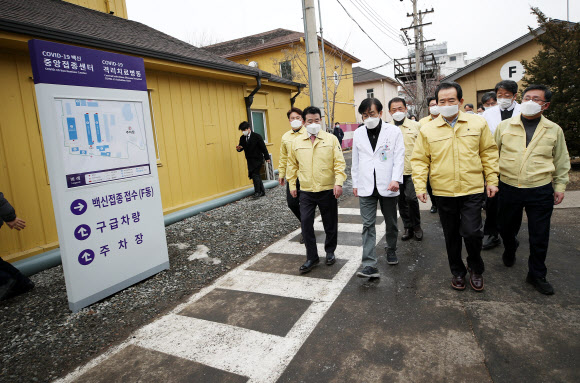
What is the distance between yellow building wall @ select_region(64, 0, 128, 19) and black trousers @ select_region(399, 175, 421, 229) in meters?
8.98

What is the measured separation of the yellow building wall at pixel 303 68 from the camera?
24688mm

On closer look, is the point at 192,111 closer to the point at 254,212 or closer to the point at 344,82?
the point at 254,212

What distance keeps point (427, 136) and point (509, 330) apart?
187 cm

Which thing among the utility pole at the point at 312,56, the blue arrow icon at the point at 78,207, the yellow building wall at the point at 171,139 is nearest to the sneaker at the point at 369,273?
the blue arrow icon at the point at 78,207

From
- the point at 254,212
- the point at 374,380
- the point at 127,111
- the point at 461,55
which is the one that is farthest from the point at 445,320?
the point at 461,55

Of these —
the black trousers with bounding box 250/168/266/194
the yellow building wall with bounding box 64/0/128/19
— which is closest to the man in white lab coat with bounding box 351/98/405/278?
the black trousers with bounding box 250/168/266/194

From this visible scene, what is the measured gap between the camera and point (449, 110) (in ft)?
11.0

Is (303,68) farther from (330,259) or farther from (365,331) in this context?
(365,331)

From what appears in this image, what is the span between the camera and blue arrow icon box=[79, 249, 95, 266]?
369 cm

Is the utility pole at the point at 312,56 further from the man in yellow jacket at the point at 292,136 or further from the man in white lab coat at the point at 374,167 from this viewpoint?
the man in white lab coat at the point at 374,167

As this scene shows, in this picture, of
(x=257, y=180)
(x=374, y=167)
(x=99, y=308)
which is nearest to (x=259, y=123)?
(x=257, y=180)

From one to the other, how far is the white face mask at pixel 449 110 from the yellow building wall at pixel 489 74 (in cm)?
1445

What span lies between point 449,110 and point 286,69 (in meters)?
23.4

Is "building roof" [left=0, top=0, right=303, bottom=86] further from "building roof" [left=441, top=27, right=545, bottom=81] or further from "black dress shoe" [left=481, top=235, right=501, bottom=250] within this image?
"building roof" [left=441, top=27, right=545, bottom=81]
